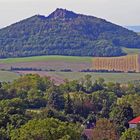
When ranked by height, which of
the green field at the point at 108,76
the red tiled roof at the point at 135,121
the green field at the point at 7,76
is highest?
the green field at the point at 7,76

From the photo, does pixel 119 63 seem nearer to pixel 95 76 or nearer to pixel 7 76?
pixel 95 76

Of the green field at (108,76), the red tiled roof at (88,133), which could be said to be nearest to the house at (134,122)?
the red tiled roof at (88,133)

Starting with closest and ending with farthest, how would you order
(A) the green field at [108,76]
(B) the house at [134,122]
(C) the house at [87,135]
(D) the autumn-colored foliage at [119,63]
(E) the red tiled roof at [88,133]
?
(C) the house at [87,135] → (E) the red tiled roof at [88,133] → (B) the house at [134,122] → (A) the green field at [108,76] → (D) the autumn-colored foliage at [119,63]

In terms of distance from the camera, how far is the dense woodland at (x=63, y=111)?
4941 cm

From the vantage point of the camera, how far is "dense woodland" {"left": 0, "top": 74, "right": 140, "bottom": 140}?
4941cm

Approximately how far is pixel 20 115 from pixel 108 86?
Answer: 46.7 meters

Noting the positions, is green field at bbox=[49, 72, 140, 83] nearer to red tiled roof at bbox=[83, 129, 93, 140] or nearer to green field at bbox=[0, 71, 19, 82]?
green field at bbox=[0, 71, 19, 82]

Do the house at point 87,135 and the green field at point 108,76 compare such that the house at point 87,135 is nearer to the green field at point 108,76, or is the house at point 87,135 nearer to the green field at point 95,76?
the green field at point 95,76

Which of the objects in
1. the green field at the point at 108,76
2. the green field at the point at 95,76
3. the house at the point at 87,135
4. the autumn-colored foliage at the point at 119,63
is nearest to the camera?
the house at the point at 87,135

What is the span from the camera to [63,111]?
85.9 meters

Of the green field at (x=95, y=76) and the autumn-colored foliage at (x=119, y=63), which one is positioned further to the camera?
the autumn-colored foliage at (x=119, y=63)

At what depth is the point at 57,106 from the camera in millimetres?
88750

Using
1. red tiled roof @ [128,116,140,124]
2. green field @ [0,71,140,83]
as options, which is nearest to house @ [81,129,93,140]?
red tiled roof @ [128,116,140,124]

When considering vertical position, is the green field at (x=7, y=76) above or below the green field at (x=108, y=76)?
above
